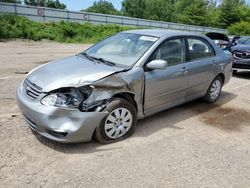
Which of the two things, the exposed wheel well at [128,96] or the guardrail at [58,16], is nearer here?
the exposed wheel well at [128,96]

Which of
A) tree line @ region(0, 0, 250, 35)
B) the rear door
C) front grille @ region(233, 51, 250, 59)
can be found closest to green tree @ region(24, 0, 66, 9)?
tree line @ region(0, 0, 250, 35)

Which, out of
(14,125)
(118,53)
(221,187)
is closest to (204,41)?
(118,53)

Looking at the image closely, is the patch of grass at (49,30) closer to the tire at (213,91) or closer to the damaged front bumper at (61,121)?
the tire at (213,91)

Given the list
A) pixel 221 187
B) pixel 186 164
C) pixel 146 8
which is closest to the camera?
pixel 221 187

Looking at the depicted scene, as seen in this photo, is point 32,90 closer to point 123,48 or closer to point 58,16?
point 123,48

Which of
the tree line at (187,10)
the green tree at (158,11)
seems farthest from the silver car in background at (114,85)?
the green tree at (158,11)

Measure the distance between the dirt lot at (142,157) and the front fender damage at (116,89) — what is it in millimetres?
595

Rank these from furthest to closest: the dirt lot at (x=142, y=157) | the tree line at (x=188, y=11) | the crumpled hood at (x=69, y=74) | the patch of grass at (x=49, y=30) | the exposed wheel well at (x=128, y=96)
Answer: the tree line at (x=188, y=11) → the patch of grass at (x=49, y=30) → the exposed wheel well at (x=128, y=96) → the crumpled hood at (x=69, y=74) → the dirt lot at (x=142, y=157)

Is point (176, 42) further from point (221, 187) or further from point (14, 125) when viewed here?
point (14, 125)

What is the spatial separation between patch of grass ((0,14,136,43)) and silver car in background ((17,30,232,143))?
715 inches

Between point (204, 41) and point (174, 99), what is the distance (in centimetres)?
165

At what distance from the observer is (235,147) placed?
4.27 meters

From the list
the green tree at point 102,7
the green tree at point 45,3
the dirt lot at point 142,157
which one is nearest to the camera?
the dirt lot at point 142,157

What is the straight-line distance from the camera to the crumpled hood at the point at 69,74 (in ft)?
12.2
